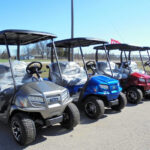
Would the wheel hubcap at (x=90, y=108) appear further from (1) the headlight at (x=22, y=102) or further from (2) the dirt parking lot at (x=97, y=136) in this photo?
(1) the headlight at (x=22, y=102)

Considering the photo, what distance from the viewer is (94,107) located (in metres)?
4.31

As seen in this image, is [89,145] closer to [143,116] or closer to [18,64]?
[143,116]

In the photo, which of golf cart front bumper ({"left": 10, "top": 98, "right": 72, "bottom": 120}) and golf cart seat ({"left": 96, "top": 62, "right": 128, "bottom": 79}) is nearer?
golf cart front bumper ({"left": 10, "top": 98, "right": 72, "bottom": 120})

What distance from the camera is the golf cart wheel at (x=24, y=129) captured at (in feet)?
9.43

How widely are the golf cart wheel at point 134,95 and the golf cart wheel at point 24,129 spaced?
162 inches

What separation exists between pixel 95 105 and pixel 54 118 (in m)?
1.40

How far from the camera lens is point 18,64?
4668 millimetres

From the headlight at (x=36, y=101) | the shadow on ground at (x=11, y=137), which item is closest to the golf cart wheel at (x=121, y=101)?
the shadow on ground at (x=11, y=137)

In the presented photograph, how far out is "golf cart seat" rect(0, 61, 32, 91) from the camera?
4.22 m

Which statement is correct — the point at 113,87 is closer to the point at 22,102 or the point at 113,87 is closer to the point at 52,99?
the point at 52,99

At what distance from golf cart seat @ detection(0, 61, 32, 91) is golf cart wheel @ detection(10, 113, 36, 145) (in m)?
1.30

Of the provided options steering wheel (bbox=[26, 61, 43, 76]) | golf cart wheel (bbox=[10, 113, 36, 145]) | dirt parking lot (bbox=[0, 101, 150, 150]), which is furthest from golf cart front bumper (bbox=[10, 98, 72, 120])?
steering wheel (bbox=[26, 61, 43, 76])

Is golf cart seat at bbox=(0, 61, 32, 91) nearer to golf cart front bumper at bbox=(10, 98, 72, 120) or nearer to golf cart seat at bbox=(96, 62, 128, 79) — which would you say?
golf cart front bumper at bbox=(10, 98, 72, 120)

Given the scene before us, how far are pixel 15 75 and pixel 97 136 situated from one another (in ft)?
8.44
